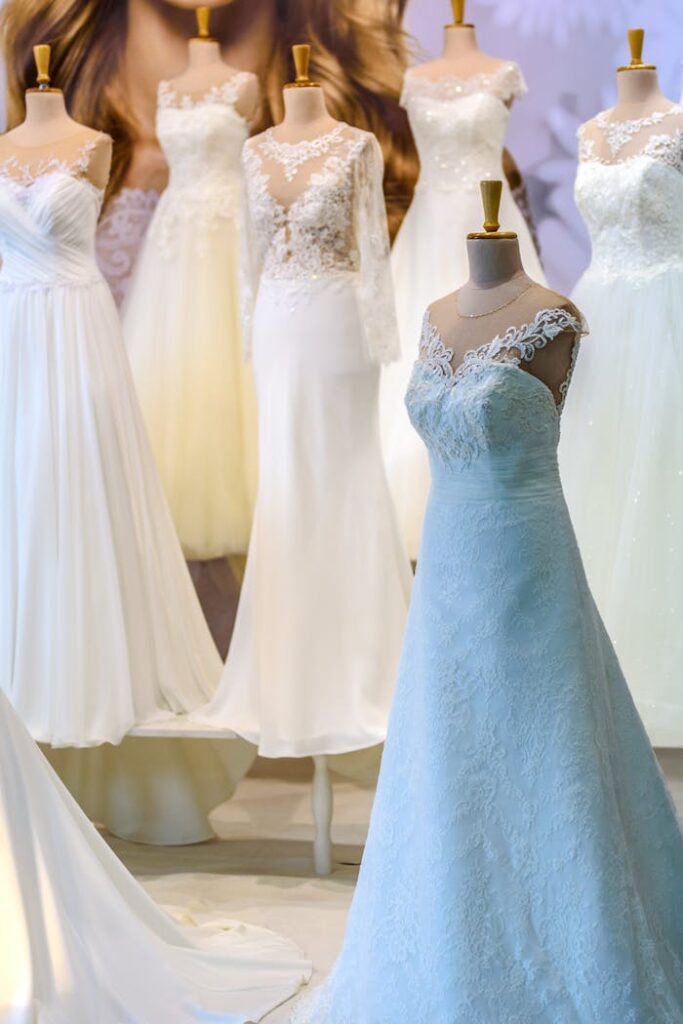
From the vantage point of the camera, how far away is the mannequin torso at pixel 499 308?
319cm

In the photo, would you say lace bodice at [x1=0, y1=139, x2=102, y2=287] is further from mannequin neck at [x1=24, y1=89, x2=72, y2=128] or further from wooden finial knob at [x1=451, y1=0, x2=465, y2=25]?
wooden finial knob at [x1=451, y1=0, x2=465, y2=25]

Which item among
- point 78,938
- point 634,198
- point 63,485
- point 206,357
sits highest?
point 634,198

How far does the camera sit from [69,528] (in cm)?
459

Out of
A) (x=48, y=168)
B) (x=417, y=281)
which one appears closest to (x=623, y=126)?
(x=417, y=281)

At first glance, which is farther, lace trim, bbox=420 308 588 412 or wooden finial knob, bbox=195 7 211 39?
wooden finial knob, bbox=195 7 211 39

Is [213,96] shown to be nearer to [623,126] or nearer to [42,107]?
[42,107]

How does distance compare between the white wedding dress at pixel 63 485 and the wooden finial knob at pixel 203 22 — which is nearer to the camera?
the white wedding dress at pixel 63 485

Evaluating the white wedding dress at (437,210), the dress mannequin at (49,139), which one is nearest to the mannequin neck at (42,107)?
the dress mannequin at (49,139)

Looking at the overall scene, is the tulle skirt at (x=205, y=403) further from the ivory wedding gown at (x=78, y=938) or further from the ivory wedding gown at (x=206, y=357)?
the ivory wedding gown at (x=78, y=938)

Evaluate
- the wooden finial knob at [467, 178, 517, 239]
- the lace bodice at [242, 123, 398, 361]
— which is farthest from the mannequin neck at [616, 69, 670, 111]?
the wooden finial knob at [467, 178, 517, 239]

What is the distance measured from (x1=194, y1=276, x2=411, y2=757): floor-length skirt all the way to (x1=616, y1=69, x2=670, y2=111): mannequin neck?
3.08ft

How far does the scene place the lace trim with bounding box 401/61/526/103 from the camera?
5078 mm

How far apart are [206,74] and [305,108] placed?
2.84ft

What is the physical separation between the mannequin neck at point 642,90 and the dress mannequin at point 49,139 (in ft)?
4.83
